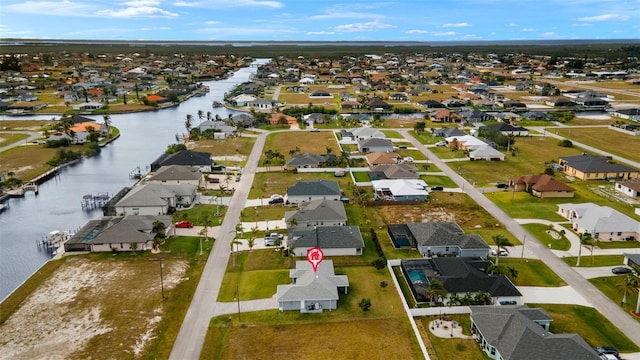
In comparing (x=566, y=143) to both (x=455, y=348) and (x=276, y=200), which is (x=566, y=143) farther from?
(x=455, y=348)

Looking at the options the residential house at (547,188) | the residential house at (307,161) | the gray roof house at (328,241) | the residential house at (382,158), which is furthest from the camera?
the residential house at (382,158)

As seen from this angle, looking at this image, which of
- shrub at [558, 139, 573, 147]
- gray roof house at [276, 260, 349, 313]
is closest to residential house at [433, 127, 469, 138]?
shrub at [558, 139, 573, 147]

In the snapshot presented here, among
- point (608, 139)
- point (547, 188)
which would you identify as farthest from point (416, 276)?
point (608, 139)

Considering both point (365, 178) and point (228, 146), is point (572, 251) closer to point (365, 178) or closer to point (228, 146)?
point (365, 178)

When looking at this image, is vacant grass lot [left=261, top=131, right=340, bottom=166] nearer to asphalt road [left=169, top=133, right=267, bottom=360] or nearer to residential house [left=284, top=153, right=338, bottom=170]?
residential house [left=284, top=153, right=338, bottom=170]

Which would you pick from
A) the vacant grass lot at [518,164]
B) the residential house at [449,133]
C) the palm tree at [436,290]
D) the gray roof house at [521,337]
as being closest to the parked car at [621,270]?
the gray roof house at [521,337]

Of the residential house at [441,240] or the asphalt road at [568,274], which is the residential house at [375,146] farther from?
the residential house at [441,240]
